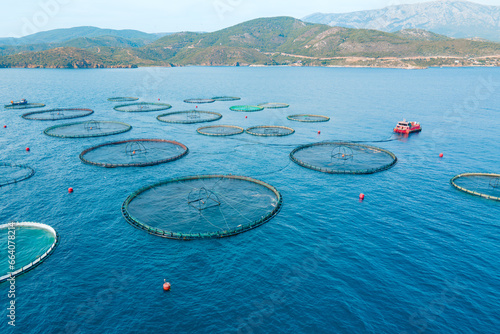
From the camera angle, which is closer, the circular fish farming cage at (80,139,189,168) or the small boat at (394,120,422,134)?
the circular fish farming cage at (80,139,189,168)

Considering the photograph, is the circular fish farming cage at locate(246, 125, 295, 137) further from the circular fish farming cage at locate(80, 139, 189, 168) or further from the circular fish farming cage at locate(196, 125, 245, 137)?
the circular fish farming cage at locate(80, 139, 189, 168)

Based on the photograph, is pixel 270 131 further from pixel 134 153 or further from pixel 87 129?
pixel 87 129

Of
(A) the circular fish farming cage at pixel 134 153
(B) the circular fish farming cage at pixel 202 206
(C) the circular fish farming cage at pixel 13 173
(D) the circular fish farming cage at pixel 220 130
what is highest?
(D) the circular fish farming cage at pixel 220 130

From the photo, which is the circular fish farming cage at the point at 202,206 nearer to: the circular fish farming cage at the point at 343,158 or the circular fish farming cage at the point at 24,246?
the circular fish farming cage at the point at 24,246

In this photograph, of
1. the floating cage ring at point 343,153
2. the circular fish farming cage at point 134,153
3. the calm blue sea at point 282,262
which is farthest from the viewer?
the floating cage ring at point 343,153

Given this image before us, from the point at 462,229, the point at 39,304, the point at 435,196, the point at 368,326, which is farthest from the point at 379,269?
the point at 39,304

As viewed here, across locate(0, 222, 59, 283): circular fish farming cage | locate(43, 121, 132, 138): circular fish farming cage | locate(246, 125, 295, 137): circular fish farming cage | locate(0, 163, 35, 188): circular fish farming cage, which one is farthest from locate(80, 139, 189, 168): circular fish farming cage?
locate(246, 125, 295, 137): circular fish farming cage

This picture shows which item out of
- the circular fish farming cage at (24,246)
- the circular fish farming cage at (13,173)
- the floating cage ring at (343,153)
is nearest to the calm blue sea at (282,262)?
the circular fish farming cage at (24,246)

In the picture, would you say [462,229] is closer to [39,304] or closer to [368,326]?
[368,326]
